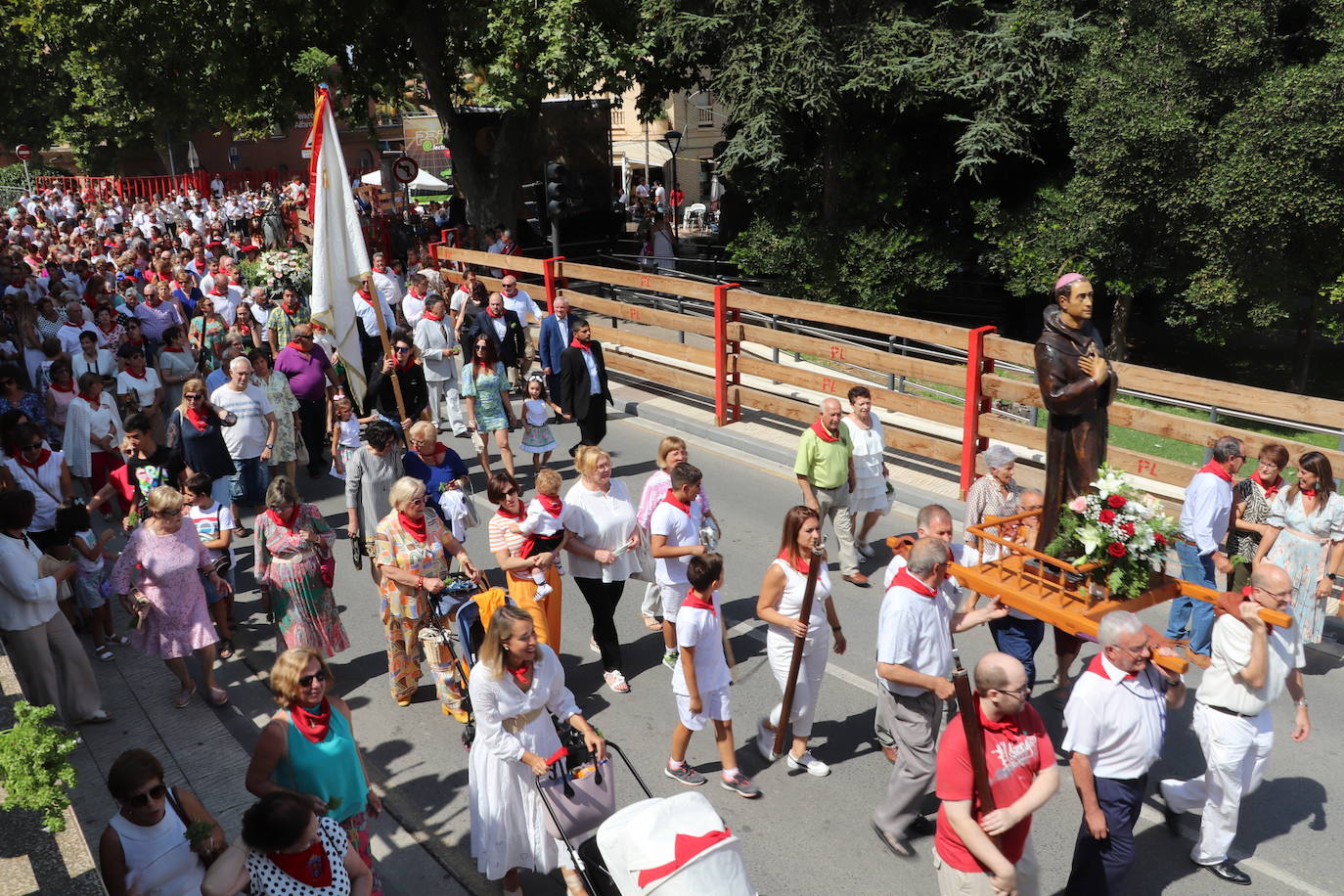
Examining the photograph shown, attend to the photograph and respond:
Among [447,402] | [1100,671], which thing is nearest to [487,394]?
[447,402]

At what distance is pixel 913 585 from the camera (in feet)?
18.4

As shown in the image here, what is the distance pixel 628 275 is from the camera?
594 inches

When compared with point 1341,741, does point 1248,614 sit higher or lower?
higher

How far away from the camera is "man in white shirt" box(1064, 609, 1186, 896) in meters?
4.80

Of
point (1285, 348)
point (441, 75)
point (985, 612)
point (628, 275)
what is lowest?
point (1285, 348)

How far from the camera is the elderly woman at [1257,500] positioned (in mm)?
7512

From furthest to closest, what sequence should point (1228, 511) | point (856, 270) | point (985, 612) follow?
point (856, 270), point (1228, 511), point (985, 612)

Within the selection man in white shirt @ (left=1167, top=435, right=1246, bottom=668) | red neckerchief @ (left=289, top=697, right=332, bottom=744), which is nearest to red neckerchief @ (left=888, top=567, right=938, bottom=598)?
man in white shirt @ (left=1167, top=435, right=1246, bottom=668)

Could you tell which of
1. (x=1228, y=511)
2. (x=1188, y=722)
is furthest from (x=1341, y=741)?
(x=1228, y=511)

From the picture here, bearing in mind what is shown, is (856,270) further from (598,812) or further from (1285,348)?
(598,812)

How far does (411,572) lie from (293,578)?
0.80 meters

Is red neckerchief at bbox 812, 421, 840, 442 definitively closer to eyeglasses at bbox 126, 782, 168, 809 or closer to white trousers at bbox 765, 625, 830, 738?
white trousers at bbox 765, 625, 830, 738

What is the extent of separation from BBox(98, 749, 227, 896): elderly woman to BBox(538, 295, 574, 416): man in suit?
8008 mm

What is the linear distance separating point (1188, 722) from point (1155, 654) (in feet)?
6.88
